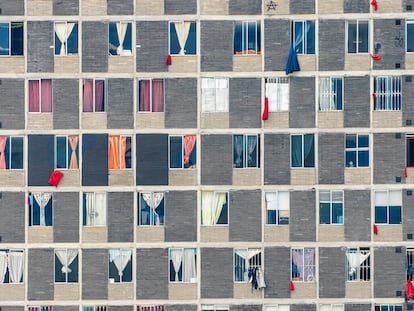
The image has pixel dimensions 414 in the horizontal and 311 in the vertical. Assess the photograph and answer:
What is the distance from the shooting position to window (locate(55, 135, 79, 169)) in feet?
102

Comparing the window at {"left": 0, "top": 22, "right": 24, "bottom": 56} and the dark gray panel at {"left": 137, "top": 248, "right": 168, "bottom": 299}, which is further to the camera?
the window at {"left": 0, "top": 22, "right": 24, "bottom": 56}

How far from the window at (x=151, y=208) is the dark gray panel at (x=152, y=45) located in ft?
17.3

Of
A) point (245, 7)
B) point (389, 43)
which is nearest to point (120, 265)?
point (245, 7)

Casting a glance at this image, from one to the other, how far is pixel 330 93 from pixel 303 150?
2.64 m

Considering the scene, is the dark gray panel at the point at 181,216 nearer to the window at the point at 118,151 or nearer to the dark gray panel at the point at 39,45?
the window at the point at 118,151

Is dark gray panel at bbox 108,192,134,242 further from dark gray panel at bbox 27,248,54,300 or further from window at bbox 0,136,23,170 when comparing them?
window at bbox 0,136,23,170

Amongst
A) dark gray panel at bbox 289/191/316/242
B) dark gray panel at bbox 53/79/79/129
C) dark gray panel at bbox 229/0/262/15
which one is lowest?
dark gray panel at bbox 289/191/316/242

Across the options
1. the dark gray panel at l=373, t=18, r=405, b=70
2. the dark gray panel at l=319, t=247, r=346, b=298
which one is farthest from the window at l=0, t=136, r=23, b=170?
the dark gray panel at l=373, t=18, r=405, b=70

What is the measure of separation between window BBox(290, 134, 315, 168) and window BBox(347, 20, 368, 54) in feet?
13.7

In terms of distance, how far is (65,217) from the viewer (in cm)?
3116

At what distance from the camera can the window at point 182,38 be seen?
31172mm

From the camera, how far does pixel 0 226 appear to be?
31.1m

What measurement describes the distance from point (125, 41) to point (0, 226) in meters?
9.34

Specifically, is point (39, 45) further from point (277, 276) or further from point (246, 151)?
point (277, 276)
